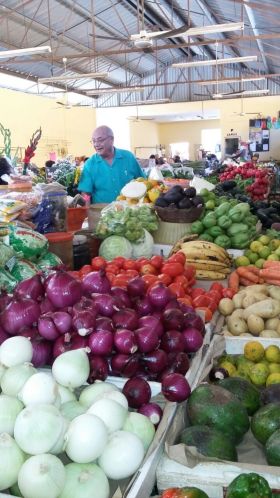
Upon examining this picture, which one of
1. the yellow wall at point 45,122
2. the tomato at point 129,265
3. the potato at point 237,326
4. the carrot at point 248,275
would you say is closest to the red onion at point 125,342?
the potato at point 237,326

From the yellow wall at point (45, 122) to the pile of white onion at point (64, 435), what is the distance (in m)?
16.6

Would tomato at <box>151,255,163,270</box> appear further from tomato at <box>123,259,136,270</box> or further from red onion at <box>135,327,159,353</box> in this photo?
red onion at <box>135,327,159,353</box>

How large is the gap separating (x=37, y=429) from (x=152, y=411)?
41cm

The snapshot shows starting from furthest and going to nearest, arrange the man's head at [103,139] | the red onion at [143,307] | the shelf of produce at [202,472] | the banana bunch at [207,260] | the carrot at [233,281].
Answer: the man's head at [103,139] → the banana bunch at [207,260] → the carrot at [233,281] → the red onion at [143,307] → the shelf of produce at [202,472]

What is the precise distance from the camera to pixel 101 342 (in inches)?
60.4

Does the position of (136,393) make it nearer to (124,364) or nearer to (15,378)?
(124,364)

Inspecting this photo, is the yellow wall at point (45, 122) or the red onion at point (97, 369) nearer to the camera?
the red onion at point (97, 369)

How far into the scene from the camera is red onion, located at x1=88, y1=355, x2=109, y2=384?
1508 millimetres

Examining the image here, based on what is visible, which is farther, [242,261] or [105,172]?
[105,172]

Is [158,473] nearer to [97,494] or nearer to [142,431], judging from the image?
[142,431]

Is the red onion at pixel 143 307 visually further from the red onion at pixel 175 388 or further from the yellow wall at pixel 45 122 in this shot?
the yellow wall at pixel 45 122

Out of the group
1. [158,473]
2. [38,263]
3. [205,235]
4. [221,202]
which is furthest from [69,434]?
[221,202]

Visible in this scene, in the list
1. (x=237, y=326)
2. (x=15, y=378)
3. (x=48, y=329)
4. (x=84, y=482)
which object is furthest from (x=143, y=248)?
(x=84, y=482)

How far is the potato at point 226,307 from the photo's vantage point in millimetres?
2598
